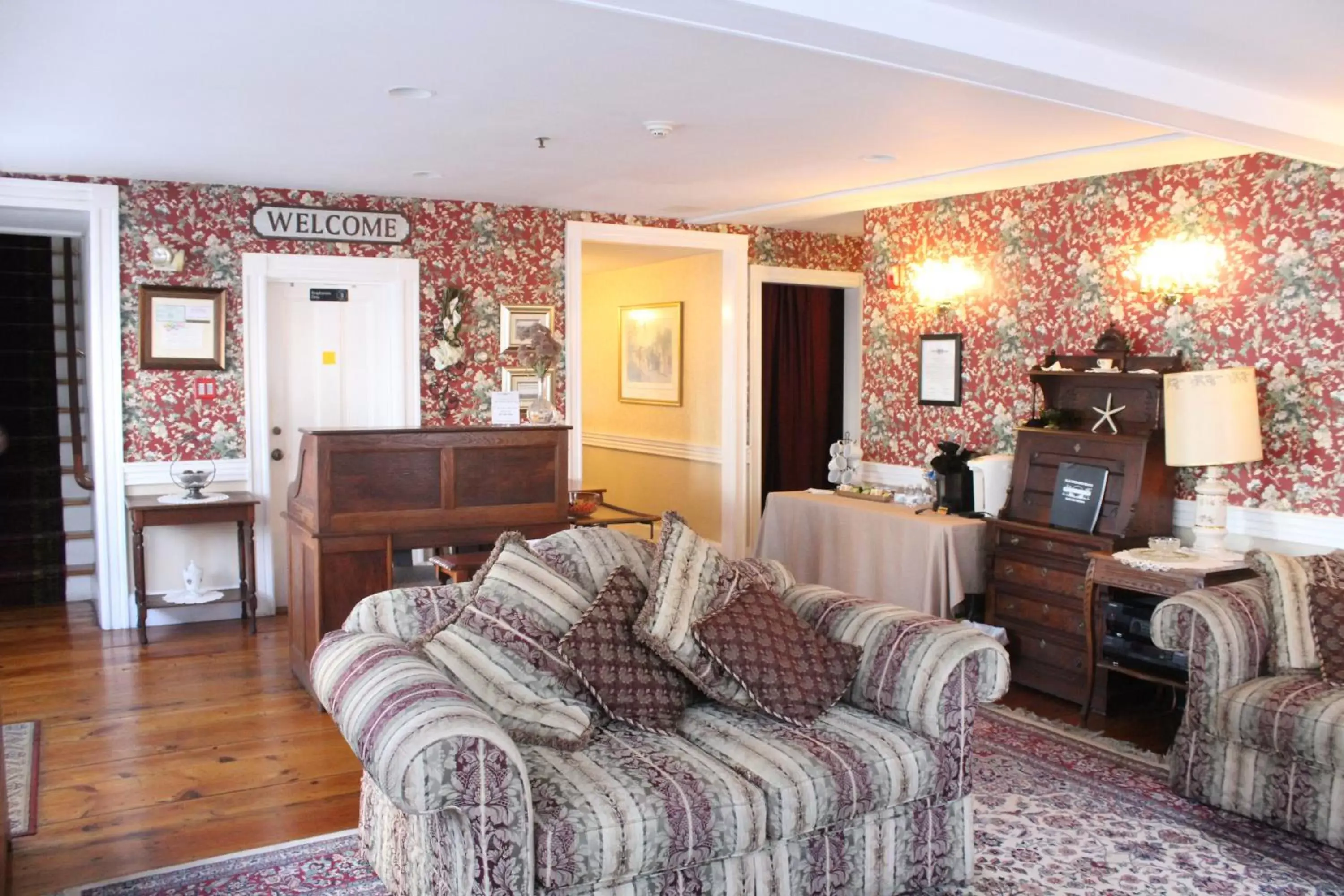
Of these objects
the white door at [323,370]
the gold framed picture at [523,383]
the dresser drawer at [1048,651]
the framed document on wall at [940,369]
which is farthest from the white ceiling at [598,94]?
the dresser drawer at [1048,651]

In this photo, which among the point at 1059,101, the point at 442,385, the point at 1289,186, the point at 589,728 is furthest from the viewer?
the point at 442,385

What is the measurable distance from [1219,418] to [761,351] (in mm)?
3880

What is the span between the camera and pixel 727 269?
767 cm

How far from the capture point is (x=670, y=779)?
8.82ft

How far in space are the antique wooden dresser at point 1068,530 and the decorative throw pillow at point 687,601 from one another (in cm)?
208

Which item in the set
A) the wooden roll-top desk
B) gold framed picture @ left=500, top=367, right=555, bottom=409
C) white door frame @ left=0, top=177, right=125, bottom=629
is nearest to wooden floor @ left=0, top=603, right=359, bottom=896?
white door frame @ left=0, top=177, right=125, bottom=629

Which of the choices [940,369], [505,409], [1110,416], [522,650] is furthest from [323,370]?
[1110,416]

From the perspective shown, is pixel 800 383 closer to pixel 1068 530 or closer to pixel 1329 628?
pixel 1068 530

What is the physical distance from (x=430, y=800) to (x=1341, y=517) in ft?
12.7

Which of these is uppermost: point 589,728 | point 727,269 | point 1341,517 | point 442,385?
point 727,269

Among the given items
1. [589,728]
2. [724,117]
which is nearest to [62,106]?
[724,117]

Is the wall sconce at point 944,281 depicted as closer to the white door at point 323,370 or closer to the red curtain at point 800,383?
the red curtain at point 800,383

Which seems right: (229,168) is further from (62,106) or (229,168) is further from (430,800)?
(430,800)

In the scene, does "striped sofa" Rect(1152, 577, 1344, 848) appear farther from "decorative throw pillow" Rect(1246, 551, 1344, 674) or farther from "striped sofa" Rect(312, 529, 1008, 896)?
"striped sofa" Rect(312, 529, 1008, 896)
